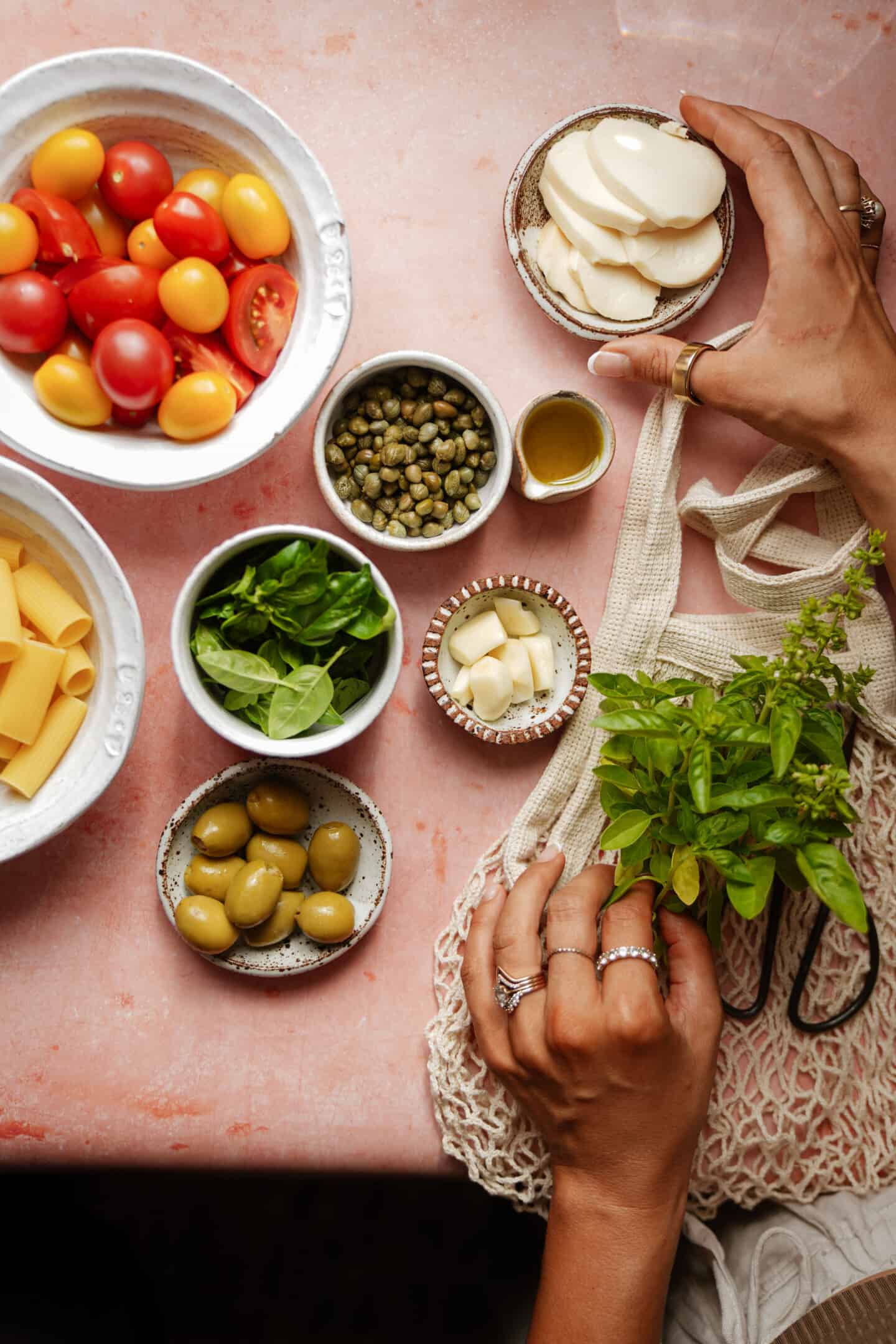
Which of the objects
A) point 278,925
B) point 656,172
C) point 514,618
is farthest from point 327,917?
point 656,172

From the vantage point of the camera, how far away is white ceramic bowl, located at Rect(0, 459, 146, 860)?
1.27 metres

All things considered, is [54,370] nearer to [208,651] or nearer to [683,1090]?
[208,651]

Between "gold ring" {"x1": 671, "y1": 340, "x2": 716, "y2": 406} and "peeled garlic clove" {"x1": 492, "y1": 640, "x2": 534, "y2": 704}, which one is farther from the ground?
"gold ring" {"x1": 671, "y1": 340, "x2": 716, "y2": 406}

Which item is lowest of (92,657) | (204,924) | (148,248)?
(204,924)

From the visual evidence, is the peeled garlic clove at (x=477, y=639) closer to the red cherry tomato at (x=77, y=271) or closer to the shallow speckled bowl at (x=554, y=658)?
the shallow speckled bowl at (x=554, y=658)

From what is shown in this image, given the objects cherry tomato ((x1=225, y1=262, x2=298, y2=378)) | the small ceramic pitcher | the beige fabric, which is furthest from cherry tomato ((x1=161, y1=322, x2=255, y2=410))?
the beige fabric

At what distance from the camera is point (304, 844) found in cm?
147

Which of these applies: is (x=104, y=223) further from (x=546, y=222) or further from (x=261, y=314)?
(x=546, y=222)

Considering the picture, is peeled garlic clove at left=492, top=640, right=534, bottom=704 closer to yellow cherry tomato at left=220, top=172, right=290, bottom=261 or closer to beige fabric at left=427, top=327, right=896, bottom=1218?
beige fabric at left=427, top=327, right=896, bottom=1218

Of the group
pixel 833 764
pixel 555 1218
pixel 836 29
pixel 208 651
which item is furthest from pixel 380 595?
pixel 836 29

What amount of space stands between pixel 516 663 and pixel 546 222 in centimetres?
68

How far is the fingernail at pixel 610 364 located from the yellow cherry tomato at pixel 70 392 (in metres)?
0.70

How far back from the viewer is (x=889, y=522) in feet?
4.73

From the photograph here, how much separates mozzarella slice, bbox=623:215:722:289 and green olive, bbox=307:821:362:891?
0.94 m
